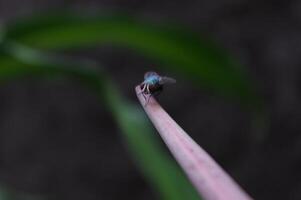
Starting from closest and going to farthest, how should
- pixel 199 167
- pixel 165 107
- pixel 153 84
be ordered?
pixel 199 167, pixel 153 84, pixel 165 107

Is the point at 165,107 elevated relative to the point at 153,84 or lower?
elevated

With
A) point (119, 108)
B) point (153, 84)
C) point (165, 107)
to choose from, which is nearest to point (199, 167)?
point (153, 84)

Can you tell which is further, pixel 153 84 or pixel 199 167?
pixel 153 84

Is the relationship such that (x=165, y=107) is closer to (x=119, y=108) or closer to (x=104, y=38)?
(x=104, y=38)

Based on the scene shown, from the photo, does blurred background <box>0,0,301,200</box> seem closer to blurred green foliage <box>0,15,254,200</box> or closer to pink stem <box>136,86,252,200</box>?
blurred green foliage <box>0,15,254,200</box>

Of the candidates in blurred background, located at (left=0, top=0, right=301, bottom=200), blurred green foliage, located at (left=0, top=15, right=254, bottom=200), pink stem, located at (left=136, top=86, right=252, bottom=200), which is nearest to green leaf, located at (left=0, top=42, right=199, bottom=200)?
blurred green foliage, located at (left=0, top=15, right=254, bottom=200)

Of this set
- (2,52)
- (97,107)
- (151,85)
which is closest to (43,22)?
(2,52)

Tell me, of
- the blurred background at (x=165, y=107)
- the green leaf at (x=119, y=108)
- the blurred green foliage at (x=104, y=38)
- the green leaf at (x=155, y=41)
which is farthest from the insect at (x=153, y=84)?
the blurred background at (x=165, y=107)

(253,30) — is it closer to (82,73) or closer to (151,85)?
→ (82,73)
